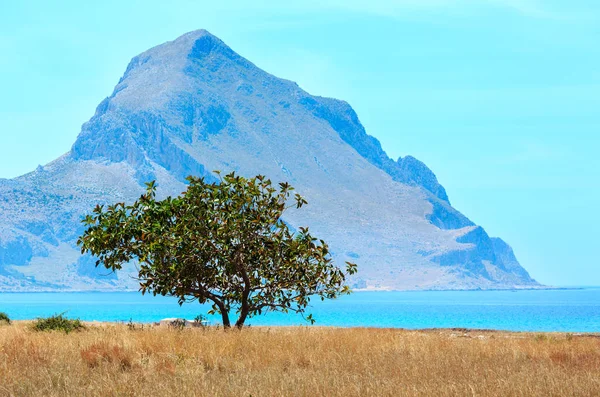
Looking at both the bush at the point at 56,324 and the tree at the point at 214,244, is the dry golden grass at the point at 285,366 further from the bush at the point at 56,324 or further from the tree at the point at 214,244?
the bush at the point at 56,324

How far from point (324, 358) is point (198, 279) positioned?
311 inches

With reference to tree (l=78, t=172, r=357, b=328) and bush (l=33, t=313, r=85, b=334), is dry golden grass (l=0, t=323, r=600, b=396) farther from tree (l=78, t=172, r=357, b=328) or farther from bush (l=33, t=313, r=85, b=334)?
bush (l=33, t=313, r=85, b=334)

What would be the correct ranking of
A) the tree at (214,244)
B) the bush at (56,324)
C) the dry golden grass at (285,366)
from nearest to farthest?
the dry golden grass at (285,366) < the tree at (214,244) < the bush at (56,324)

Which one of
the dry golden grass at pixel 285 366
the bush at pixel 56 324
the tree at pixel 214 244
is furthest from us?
the bush at pixel 56 324

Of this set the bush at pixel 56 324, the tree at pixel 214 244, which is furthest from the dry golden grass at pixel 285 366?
the bush at pixel 56 324

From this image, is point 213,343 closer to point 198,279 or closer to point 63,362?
point 63,362

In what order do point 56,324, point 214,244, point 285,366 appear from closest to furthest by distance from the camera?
point 285,366
point 214,244
point 56,324

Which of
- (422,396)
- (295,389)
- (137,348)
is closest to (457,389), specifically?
(422,396)

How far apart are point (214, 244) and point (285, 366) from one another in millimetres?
8077

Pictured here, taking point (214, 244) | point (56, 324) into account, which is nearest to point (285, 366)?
point (214, 244)

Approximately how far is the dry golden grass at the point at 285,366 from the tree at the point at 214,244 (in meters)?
2.57

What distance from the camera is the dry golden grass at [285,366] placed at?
14.8 m

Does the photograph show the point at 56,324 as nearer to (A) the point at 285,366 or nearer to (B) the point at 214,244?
(B) the point at 214,244

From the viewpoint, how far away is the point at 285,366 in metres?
19.1
